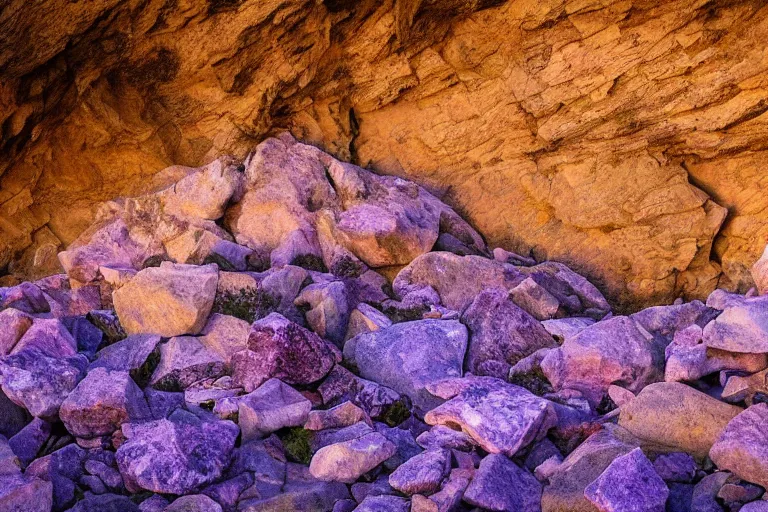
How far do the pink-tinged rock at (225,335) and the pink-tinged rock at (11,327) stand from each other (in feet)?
7.51

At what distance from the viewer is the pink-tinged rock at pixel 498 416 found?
25.6 ft

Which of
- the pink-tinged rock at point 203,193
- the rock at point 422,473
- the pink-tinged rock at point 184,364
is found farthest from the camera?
the pink-tinged rock at point 203,193

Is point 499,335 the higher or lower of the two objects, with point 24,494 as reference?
lower

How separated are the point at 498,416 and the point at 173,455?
3394 millimetres

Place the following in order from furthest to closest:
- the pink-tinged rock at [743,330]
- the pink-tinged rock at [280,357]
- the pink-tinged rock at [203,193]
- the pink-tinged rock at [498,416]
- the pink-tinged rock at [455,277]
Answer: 1. the pink-tinged rock at [203,193]
2. the pink-tinged rock at [455,277]
3. the pink-tinged rock at [280,357]
4. the pink-tinged rock at [743,330]
5. the pink-tinged rock at [498,416]

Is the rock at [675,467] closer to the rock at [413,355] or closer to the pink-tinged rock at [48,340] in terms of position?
the rock at [413,355]

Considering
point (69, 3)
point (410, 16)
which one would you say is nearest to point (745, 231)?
point (410, 16)

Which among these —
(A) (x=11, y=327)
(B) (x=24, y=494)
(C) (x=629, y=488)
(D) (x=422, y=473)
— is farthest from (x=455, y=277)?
(B) (x=24, y=494)

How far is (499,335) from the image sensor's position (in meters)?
10.4

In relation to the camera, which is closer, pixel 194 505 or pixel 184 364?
pixel 194 505

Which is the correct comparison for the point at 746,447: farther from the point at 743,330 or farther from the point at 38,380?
the point at 38,380

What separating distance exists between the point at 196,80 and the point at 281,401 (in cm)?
775

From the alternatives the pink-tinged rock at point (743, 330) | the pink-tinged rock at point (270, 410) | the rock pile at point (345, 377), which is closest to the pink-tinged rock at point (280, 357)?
the rock pile at point (345, 377)

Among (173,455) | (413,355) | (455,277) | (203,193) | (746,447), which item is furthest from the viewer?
(203,193)
